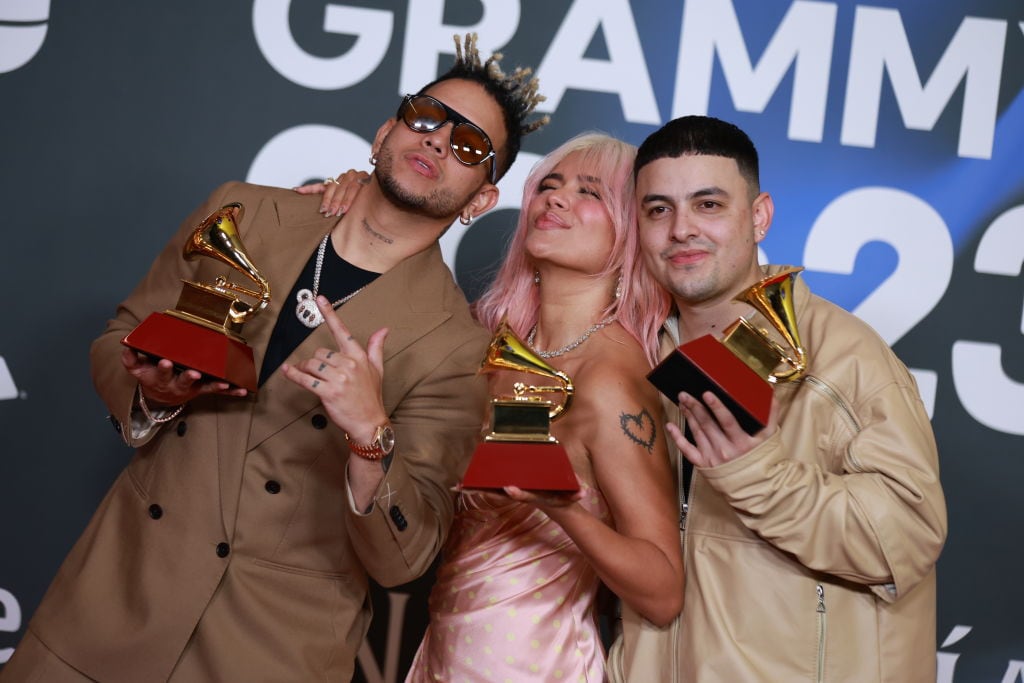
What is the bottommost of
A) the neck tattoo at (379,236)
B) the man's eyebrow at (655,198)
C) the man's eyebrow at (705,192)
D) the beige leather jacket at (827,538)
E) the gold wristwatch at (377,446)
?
the beige leather jacket at (827,538)

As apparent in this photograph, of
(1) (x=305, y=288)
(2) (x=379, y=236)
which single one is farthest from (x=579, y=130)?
(1) (x=305, y=288)

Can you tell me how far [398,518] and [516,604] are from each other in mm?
543

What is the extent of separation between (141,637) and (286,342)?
80 cm

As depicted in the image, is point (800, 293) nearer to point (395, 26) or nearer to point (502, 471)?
point (502, 471)

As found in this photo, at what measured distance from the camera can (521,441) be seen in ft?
7.36

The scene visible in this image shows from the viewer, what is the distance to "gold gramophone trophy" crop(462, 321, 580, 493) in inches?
84.7

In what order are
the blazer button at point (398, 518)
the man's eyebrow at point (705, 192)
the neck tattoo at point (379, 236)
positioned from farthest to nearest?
the neck tattoo at point (379, 236), the man's eyebrow at point (705, 192), the blazer button at point (398, 518)

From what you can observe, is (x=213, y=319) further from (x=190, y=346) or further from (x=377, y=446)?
(x=377, y=446)

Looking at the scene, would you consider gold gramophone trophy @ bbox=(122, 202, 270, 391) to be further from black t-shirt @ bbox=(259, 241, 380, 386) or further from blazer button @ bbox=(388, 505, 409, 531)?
blazer button @ bbox=(388, 505, 409, 531)

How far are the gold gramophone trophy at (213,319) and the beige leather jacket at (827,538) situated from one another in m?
1.12

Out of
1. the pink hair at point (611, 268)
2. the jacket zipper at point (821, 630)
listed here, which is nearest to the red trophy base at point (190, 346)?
the pink hair at point (611, 268)

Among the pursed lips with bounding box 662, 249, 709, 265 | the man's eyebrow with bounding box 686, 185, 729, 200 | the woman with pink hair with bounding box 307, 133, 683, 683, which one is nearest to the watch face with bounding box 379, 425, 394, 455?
the woman with pink hair with bounding box 307, 133, 683, 683

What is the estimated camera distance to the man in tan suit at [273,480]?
2.49m

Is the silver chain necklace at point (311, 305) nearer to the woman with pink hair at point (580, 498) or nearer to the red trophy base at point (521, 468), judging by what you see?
the woman with pink hair at point (580, 498)
